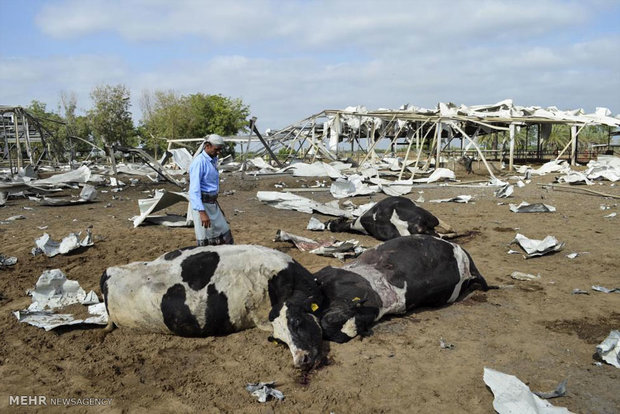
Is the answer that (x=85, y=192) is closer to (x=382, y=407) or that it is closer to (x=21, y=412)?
(x=21, y=412)

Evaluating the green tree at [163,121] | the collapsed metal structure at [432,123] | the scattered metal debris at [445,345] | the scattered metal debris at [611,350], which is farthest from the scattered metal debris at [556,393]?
the green tree at [163,121]

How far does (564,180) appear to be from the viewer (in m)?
14.3

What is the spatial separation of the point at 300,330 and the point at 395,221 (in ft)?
13.6

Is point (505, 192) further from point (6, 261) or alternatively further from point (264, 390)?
point (6, 261)

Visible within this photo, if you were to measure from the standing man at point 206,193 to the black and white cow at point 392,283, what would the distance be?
154cm

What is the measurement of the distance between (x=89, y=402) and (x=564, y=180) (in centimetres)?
1467

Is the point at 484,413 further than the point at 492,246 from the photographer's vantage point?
No

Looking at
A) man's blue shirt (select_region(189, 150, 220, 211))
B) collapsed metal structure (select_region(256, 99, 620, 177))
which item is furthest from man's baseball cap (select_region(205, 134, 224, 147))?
collapsed metal structure (select_region(256, 99, 620, 177))

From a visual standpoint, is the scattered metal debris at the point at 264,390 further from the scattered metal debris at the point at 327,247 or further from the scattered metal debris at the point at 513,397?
the scattered metal debris at the point at 327,247

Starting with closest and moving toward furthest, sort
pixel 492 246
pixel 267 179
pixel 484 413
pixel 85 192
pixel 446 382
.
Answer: pixel 484 413 < pixel 446 382 < pixel 492 246 < pixel 85 192 < pixel 267 179

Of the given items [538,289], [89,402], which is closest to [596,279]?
[538,289]

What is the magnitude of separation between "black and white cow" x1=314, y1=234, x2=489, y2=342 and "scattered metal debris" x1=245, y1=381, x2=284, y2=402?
83 centimetres

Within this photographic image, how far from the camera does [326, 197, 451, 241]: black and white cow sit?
23.8 ft

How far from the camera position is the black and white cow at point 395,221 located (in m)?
7.27
